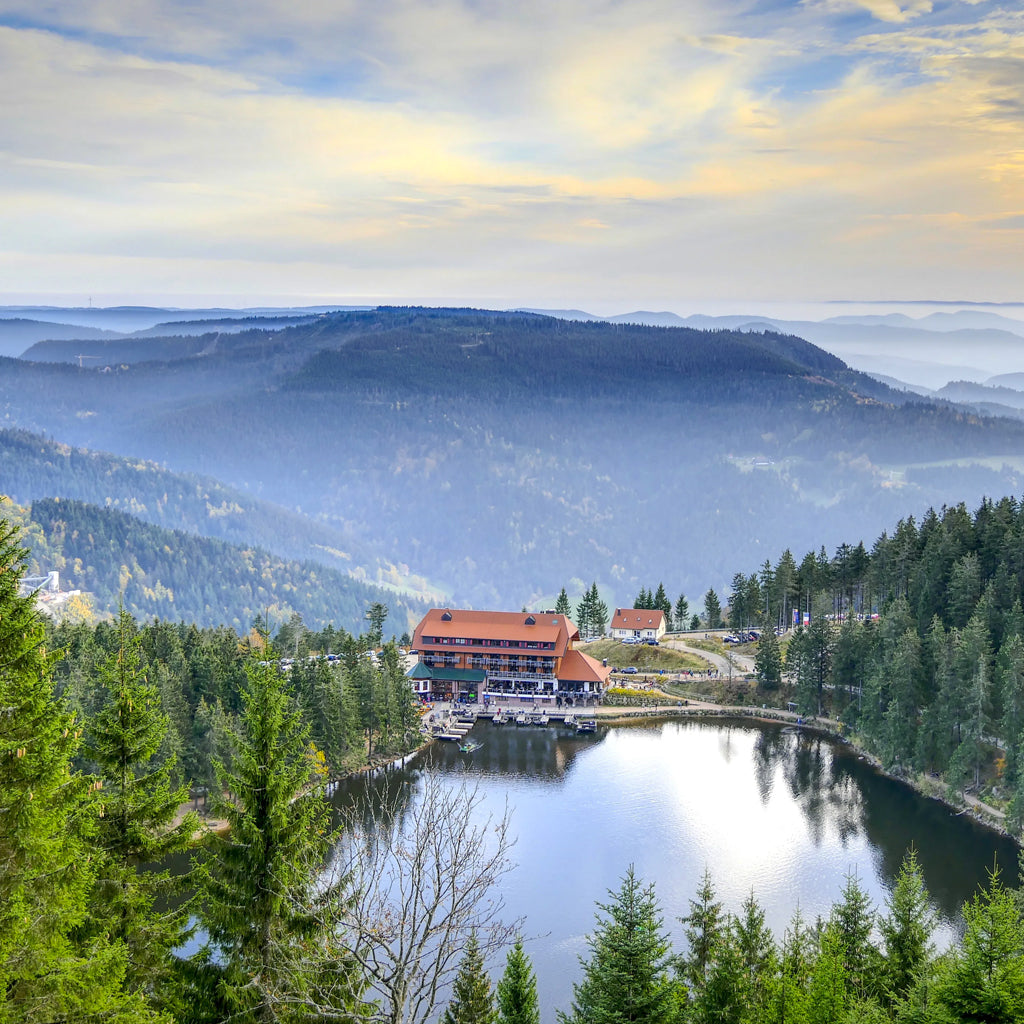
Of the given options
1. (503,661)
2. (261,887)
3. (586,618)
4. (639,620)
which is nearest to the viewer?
(261,887)

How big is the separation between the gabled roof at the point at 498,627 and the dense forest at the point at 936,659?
20.3 metres

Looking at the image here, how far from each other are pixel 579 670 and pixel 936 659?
38.1m

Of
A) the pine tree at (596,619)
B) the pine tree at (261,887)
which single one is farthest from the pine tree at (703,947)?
the pine tree at (596,619)

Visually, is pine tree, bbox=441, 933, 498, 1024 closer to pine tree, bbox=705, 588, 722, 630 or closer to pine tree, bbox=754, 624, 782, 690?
pine tree, bbox=754, 624, 782, 690

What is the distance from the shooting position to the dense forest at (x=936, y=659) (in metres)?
68.4

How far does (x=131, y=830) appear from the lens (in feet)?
66.5

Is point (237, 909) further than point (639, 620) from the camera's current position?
No

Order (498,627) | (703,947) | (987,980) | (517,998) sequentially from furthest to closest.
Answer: (498,627)
(703,947)
(517,998)
(987,980)

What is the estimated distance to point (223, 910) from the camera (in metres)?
20.5

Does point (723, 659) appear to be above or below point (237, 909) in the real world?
below

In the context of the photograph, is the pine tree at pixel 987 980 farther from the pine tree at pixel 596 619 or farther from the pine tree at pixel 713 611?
the pine tree at pixel 713 611

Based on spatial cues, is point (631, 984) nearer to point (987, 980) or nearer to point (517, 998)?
point (517, 998)

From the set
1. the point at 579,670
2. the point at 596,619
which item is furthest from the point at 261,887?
the point at 596,619

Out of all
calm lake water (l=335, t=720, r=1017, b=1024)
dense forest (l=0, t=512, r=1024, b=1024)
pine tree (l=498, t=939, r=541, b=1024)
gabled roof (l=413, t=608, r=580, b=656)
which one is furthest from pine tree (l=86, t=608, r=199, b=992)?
gabled roof (l=413, t=608, r=580, b=656)
